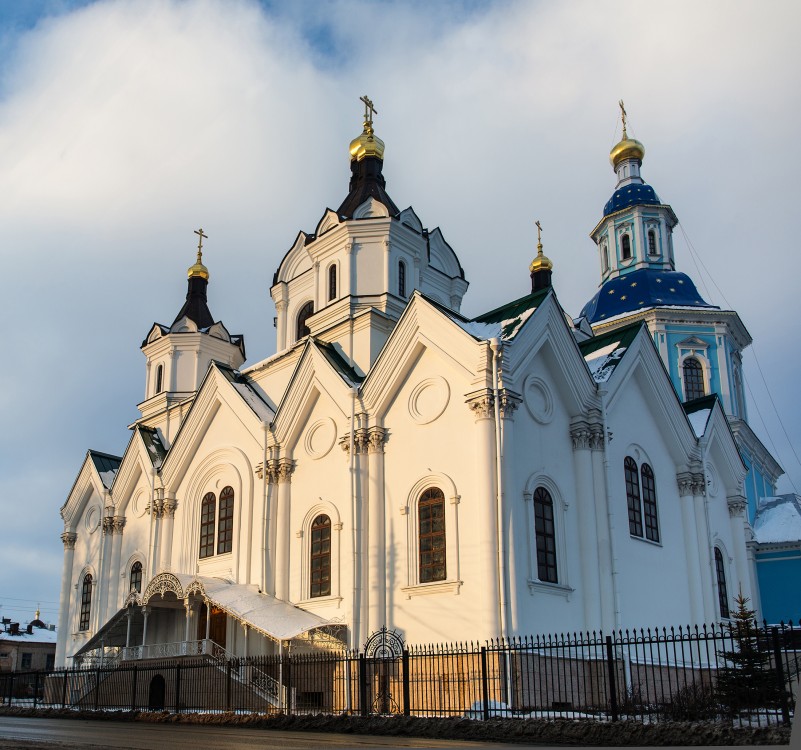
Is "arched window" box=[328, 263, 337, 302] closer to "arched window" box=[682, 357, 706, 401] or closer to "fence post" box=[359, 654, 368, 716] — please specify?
"fence post" box=[359, 654, 368, 716]

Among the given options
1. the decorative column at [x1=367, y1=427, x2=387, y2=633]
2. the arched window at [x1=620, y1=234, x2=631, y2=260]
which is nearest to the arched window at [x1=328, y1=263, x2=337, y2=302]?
the decorative column at [x1=367, y1=427, x2=387, y2=633]

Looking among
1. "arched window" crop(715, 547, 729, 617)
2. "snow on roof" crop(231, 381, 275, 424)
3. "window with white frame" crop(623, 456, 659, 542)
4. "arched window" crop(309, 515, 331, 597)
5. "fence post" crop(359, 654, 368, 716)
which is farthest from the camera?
"snow on roof" crop(231, 381, 275, 424)

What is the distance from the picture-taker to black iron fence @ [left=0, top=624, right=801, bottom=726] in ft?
46.8

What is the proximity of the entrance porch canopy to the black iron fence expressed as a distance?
748 mm

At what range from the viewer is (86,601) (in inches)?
1199

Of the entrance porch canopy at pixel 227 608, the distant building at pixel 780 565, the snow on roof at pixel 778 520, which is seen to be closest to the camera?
the entrance porch canopy at pixel 227 608

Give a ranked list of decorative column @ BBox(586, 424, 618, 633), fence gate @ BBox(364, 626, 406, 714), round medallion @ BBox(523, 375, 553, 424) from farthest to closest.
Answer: round medallion @ BBox(523, 375, 553, 424)
decorative column @ BBox(586, 424, 618, 633)
fence gate @ BBox(364, 626, 406, 714)

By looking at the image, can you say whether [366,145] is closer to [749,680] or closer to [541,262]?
[541,262]

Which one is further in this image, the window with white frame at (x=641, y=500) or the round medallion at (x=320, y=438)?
the round medallion at (x=320, y=438)

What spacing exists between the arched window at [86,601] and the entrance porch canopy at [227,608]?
5.73m

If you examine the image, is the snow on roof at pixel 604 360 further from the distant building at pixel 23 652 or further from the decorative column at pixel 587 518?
the distant building at pixel 23 652

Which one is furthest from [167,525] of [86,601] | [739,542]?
[739,542]

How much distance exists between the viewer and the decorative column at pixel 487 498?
17.7 meters

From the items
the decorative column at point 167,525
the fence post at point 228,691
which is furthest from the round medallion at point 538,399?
the decorative column at point 167,525
